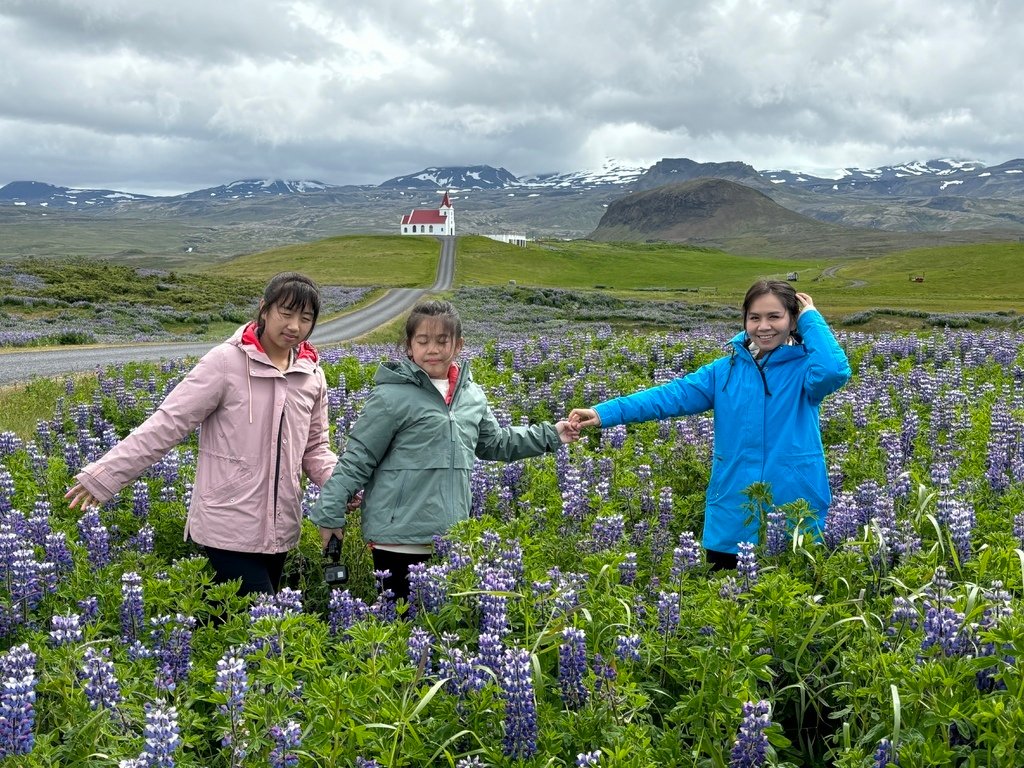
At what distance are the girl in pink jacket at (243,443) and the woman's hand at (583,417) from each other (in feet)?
6.71

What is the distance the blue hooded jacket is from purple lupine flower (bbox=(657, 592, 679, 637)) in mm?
1657

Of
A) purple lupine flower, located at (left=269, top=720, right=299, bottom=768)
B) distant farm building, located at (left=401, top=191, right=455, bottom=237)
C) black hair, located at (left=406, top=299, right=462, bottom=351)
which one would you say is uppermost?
distant farm building, located at (left=401, top=191, right=455, bottom=237)

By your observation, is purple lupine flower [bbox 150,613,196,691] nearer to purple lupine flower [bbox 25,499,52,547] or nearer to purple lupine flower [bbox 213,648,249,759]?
purple lupine flower [bbox 213,648,249,759]

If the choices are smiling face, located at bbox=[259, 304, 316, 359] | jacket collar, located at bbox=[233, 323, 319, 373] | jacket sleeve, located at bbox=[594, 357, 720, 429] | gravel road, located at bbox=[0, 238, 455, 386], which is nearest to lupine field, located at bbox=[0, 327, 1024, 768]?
jacket sleeve, located at bbox=[594, 357, 720, 429]

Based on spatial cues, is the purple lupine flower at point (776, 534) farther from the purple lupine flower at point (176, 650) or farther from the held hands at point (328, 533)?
the purple lupine flower at point (176, 650)

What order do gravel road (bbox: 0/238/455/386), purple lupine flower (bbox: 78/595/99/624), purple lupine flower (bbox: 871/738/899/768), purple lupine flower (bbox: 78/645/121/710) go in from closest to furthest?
purple lupine flower (bbox: 871/738/899/768), purple lupine flower (bbox: 78/645/121/710), purple lupine flower (bbox: 78/595/99/624), gravel road (bbox: 0/238/455/386)

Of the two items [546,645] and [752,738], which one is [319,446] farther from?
[752,738]

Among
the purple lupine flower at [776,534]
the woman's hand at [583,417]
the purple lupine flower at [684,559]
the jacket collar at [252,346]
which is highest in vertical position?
the jacket collar at [252,346]

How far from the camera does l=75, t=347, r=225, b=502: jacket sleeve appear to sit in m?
5.00

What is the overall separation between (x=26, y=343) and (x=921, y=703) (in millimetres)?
30674

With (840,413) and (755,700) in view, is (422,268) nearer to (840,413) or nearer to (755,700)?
(840,413)

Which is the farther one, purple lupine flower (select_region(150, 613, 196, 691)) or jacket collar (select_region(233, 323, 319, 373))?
jacket collar (select_region(233, 323, 319, 373))

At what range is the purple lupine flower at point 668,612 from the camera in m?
4.08

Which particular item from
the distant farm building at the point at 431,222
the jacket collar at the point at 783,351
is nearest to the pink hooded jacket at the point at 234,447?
the jacket collar at the point at 783,351
